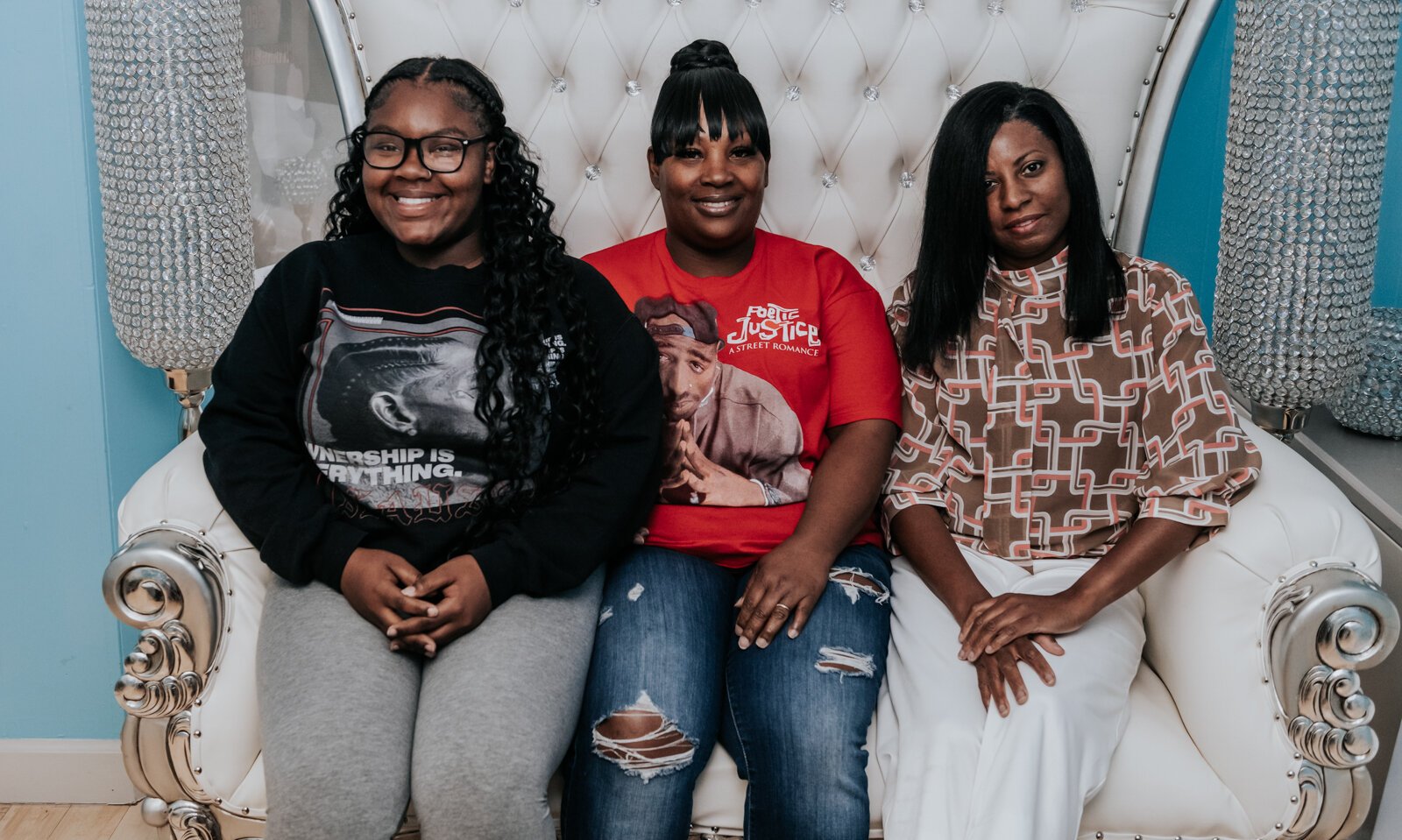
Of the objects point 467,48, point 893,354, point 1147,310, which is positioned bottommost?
point 893,354

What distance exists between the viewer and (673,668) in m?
1.36

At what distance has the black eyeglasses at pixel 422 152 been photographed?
4.72ft

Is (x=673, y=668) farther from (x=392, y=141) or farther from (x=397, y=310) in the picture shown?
(x=392, y=141)

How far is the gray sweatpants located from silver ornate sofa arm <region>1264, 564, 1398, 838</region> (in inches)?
32.0

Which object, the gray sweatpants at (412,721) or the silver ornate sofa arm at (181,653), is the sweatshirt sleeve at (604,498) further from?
the silver ornate sofa arm at (181,653)

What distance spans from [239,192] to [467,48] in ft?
1.60

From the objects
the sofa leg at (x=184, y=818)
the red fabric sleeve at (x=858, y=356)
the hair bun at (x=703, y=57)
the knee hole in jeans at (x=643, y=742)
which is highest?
the hair bun at (x=703, y=57)

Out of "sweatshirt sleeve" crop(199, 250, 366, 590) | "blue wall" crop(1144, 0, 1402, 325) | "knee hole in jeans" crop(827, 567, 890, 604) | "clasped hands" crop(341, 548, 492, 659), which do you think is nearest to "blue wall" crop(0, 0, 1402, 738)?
"blue wall" crop(1144, 0, 1402, 325)

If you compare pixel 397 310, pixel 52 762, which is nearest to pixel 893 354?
pixel 397 310

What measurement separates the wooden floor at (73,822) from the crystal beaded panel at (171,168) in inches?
31.7

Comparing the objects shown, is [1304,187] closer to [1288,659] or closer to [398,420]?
[1288,659]

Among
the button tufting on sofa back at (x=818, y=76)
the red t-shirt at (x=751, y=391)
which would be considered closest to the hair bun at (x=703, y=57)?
the button tufting on sofa back at (x=818, y=76)

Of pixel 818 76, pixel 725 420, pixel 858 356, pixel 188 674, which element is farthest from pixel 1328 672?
pixel 188 674

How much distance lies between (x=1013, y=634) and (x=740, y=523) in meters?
0.39
